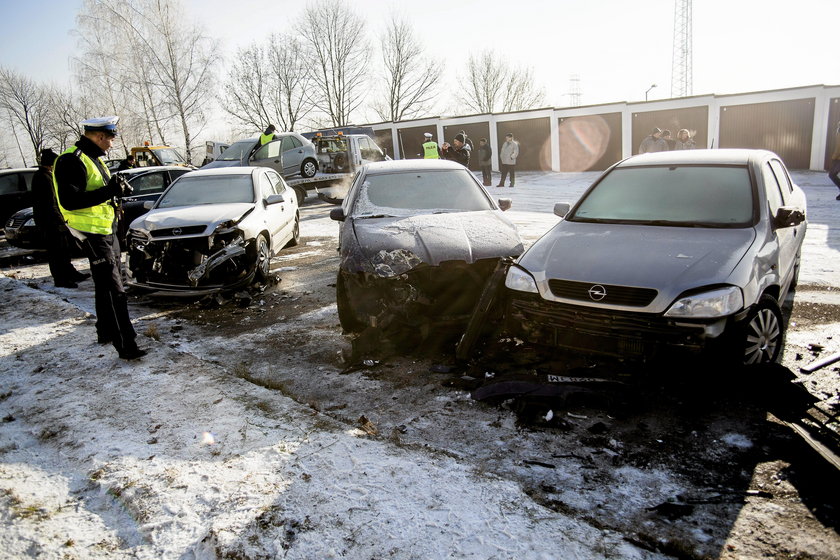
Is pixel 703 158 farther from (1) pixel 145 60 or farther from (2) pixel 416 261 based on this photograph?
(1) pixel 145 60

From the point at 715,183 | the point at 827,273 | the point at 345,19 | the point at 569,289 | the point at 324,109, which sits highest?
the point at 345,19

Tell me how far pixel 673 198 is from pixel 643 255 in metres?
1.06

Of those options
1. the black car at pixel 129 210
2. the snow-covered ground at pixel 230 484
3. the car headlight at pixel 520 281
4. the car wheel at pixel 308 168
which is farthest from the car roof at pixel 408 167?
the car wheel at pixel 308 168

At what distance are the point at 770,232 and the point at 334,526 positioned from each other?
3.80m

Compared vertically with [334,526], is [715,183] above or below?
above

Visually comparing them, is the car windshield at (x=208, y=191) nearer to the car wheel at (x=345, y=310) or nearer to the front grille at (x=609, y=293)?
the car wheel at (x=345, y=310)

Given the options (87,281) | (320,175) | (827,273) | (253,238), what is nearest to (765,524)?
(827,273)

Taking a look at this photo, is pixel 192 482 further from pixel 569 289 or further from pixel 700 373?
pixel 700 373

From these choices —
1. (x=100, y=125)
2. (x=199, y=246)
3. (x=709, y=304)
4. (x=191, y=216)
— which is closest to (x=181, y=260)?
(x=199, y=246)

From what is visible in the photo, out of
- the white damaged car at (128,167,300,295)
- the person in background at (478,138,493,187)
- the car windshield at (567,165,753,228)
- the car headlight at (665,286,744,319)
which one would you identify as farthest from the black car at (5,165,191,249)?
the car headlight at (665,286,744,319)

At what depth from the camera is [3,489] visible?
9.64 ft

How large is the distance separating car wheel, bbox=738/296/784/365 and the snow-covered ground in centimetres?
74

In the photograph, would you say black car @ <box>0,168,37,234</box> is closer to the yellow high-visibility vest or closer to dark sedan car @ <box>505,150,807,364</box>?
the yellow high-visibility vest

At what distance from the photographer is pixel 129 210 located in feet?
34.4
